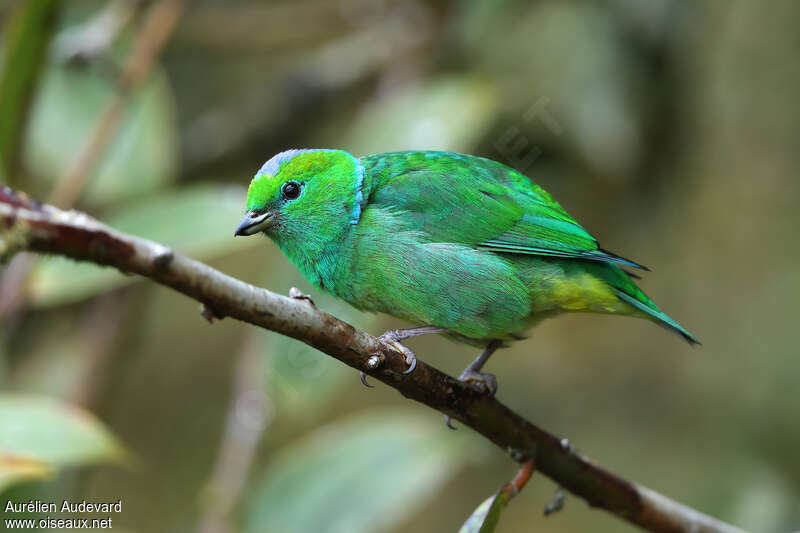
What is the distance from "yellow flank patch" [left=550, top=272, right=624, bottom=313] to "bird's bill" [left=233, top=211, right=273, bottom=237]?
0.90 metres

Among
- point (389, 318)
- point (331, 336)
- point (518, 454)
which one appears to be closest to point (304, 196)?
point (331, 336)

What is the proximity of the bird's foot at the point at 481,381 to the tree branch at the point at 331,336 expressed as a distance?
24 mm

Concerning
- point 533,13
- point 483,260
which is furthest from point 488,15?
point 483,260

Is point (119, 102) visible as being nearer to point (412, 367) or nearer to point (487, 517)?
point (412, 367)

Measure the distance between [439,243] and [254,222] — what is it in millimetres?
586

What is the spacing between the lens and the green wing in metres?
2.45

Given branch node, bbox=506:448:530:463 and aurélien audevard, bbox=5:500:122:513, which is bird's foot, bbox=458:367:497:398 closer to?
branch node, bbox=506:448:530:463

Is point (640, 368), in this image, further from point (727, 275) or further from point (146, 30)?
point (146, 30)

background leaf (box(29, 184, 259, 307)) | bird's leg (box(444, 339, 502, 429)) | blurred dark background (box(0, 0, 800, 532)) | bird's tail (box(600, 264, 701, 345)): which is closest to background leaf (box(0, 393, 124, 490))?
blurred dark background (box(0, 0, 800, 532))

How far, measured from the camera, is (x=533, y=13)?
14.8 feet

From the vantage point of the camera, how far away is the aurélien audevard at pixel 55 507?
2697 millimetres

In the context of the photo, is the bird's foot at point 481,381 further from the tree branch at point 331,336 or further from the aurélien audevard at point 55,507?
the aurélien audevard at point 55,507

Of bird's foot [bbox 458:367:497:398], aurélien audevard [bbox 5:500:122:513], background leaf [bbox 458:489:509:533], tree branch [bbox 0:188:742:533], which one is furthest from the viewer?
aurélien audevard [bbox 5:500:122:513]

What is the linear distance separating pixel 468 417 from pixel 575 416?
11.3 ft
